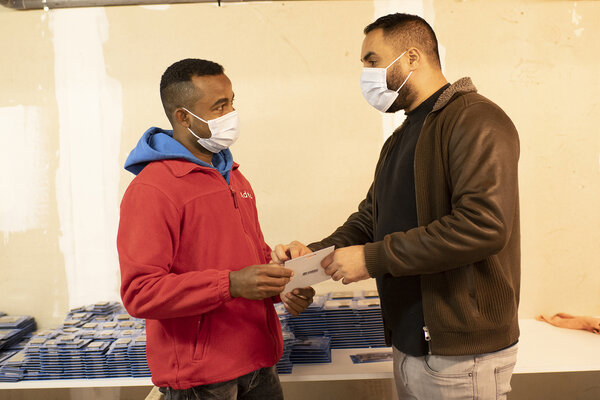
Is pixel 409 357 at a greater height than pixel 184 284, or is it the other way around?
pixel 184 284

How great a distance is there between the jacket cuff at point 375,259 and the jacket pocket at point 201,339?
0.57 m

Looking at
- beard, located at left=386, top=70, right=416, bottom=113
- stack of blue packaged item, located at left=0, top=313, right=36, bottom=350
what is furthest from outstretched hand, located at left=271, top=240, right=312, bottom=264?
stack of blue packaged item, located at left=0, top=313, right=36, bottom=350

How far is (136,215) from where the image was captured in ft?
4.99

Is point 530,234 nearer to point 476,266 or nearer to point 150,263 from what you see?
point 476,266

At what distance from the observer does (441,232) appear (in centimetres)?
144

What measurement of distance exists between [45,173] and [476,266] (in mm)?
2538

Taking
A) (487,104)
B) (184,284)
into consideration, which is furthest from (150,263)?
(487,104)

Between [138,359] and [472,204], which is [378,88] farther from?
[138,359]

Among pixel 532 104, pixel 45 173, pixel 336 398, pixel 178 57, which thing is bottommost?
pixel 336 398

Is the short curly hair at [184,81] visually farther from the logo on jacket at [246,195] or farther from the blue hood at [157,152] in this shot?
the logo on jacket at [246,195]

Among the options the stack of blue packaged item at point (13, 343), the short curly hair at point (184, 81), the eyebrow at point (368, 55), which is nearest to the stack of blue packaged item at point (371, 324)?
the eyebrow at point (368, 55)

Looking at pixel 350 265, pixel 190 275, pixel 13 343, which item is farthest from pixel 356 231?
pixel 13 343

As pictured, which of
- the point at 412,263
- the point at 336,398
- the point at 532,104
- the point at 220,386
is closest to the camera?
the point at 412,263

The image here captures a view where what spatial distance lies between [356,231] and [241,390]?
0.79 meters
